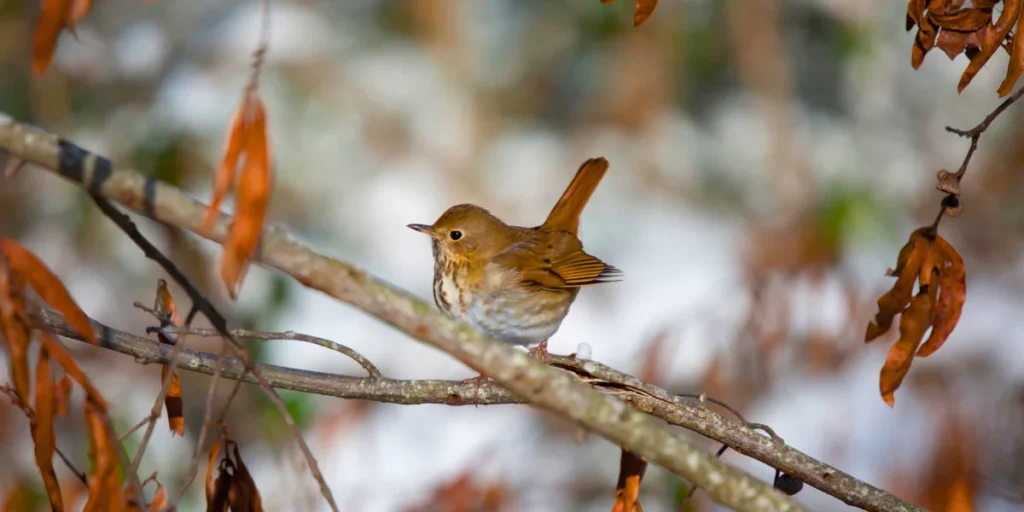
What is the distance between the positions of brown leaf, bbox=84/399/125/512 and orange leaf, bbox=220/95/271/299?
302 mm

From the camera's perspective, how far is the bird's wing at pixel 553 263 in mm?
2969

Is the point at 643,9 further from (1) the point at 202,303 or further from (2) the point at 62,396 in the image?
(2) the point at 62,396

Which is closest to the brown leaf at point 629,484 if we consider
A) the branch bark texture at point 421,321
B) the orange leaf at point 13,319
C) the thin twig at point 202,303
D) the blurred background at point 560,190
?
the branch bark texture at point 421,321

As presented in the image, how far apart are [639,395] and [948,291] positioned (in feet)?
1.87

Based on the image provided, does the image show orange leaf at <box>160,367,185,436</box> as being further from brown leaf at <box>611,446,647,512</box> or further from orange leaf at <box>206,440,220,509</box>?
brown leaf at <box>611,446,647,512</box>

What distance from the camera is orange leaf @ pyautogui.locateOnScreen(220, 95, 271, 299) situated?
1104 mm

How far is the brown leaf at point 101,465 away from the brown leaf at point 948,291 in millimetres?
1273

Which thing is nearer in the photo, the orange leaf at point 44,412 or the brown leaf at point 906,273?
the orange leaf at point 44,412

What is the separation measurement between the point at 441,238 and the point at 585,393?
1.78 metres

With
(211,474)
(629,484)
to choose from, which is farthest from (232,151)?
(629,484)

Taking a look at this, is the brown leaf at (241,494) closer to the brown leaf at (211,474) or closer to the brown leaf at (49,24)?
the brown leaf at (211,474)

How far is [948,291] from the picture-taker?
159 centimetres

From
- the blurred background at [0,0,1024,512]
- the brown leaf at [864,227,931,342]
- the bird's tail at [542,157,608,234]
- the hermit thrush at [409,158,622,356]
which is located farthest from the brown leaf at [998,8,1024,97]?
the blurred background at [0,0,1024,512]

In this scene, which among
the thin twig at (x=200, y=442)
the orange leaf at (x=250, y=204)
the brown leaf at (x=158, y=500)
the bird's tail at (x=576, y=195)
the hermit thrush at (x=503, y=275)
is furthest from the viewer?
the bird's tail at (x=576, y=195)
